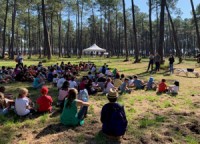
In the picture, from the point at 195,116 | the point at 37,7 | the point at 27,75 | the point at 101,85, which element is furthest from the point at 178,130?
the point at 37,7

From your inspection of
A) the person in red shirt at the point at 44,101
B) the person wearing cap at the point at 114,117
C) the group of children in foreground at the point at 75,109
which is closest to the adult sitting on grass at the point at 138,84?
the group of children in foreground at the point at 75,109

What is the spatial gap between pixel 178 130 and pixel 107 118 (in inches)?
106

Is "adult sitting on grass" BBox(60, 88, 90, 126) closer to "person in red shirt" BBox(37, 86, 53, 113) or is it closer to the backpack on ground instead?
the backpack on ground

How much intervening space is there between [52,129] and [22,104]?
1640 millimetres

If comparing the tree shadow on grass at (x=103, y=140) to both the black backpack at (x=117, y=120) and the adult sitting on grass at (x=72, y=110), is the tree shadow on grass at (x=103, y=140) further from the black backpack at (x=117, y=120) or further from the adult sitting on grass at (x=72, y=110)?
the adult sitting on grass at (x=72, y=110)

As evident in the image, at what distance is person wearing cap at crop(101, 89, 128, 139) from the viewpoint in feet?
25.0

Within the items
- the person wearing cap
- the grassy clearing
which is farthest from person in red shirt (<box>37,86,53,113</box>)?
the person wearing cap

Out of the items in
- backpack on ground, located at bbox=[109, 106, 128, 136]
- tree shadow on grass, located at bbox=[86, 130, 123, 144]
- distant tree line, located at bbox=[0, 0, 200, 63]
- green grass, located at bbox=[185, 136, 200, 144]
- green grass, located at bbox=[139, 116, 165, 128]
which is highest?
distant tree line, located at bbox=[0, 0, 200, 63]

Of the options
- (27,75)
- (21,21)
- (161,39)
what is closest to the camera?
(27,75)

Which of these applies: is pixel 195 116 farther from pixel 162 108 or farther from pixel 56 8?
pixel 56 8

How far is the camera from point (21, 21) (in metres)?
73.2

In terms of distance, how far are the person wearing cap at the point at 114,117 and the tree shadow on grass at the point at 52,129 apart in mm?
1622

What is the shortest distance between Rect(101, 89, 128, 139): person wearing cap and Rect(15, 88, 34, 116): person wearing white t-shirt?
3.27 m

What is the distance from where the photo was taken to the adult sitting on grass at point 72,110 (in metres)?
8.55
